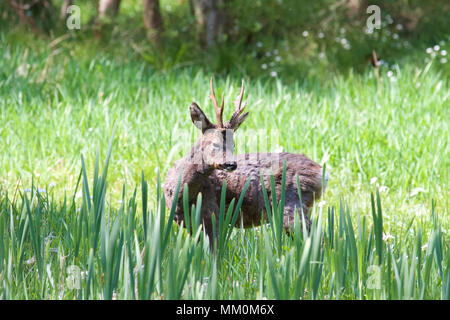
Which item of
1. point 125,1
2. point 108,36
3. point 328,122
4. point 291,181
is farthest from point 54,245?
point 125,1

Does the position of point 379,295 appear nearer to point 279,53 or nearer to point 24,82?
point 24,82

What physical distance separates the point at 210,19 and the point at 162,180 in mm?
4349

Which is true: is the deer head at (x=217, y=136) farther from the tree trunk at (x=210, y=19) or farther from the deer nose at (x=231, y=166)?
the tree trunk at (x=210, y=19)

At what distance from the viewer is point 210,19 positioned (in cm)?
787

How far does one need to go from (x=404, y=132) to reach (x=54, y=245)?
9.52ft

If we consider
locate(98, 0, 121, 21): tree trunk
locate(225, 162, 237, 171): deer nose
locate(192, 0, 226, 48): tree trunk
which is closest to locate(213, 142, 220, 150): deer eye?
locate(225, 162, 237, 171): deer nose

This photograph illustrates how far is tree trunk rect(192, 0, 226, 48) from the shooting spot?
7.82 m

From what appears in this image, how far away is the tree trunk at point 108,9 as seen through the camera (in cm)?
813

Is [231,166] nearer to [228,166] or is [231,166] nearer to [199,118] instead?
[228,166]

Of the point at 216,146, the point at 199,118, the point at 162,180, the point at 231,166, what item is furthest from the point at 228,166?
the point at 162,180

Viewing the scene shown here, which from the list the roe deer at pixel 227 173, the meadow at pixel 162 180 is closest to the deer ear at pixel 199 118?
the roe deer at pixel 227 173

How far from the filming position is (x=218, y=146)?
91.4 inches
